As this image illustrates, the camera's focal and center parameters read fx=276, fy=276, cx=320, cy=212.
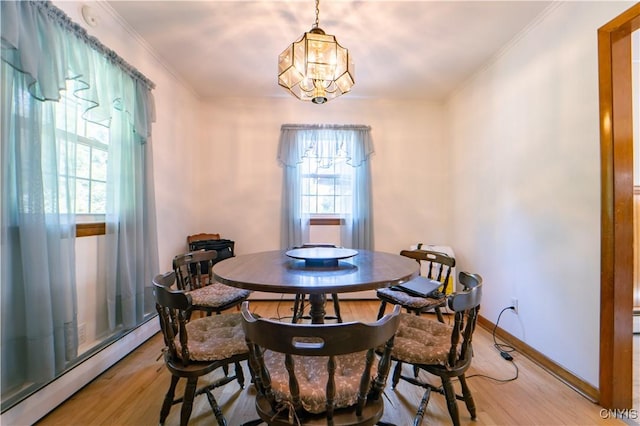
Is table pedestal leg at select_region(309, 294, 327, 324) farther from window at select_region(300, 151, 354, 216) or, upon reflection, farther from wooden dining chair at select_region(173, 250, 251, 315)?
window at select_region(300, 151, 354, 216)

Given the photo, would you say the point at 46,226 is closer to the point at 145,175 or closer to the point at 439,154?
the point at 145,175

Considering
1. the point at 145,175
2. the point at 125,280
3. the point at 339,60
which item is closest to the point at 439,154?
the point at 339,60

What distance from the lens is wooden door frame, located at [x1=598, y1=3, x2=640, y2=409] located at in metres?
1.58

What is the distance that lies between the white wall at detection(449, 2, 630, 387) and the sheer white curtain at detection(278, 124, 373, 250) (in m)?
1.21

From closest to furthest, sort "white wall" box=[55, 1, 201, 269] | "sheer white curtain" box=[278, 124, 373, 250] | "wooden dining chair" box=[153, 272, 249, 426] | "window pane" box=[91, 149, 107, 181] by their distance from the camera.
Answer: "wooden dining chair" box=[153, 272, 249, 426] < "window pane" box=[91, 149, 107, 181] < "white wall" box=[55, 1, 201, 269] < "sheer white curtain" box=[278, 124, 373, 250]

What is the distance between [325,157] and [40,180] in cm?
267

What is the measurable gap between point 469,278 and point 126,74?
274 cm

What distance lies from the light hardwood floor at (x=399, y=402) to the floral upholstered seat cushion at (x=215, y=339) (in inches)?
18.8

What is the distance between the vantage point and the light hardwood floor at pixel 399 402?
152 cm

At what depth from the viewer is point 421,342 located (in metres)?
1.42

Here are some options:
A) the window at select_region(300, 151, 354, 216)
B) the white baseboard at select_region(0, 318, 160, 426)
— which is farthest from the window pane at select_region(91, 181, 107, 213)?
the window at select_region(300, 151, 354, 216)

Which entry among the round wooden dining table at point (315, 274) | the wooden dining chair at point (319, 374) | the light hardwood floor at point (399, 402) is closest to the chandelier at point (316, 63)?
the round wooden dining table at point (315, 274)

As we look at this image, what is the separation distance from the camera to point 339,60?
164 centimetres

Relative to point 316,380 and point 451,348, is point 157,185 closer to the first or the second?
point 316,380
